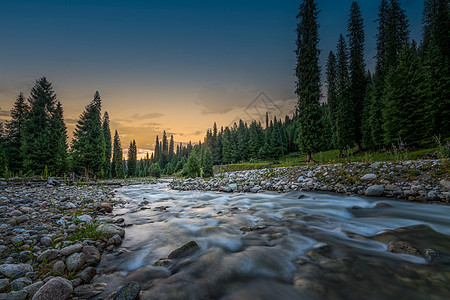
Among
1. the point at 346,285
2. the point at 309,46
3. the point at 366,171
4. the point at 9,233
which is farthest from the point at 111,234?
the point at 309,46

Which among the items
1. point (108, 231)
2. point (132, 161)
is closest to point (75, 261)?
point (108, 231)

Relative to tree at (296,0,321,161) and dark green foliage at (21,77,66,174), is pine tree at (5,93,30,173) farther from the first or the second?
tree at (296,0,321,161)

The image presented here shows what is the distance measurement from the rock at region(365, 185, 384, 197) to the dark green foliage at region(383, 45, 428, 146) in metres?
Answer: 13.9

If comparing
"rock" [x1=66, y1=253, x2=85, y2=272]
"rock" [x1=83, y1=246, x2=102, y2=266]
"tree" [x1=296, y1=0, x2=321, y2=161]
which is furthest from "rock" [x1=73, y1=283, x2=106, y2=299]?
"tree" [x1=296, y1=0, x2=321, y2=161]

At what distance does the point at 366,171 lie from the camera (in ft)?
22.6

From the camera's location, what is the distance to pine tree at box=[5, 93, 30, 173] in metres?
22.0

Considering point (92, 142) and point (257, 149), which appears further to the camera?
point (257, 149)

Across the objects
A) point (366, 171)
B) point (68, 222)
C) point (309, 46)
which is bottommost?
point (68, 222)

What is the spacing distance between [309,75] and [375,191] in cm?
1582

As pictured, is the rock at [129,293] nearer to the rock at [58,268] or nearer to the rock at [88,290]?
the rock at [88,290]

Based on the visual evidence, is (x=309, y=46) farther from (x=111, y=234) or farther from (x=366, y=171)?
(x=111, y=234)

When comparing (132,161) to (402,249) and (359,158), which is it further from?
(402,249)

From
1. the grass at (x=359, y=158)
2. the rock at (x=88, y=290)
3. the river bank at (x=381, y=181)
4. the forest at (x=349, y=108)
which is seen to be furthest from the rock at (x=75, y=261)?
the forest at (x=349, y=108)

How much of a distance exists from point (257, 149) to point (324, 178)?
146 feet
